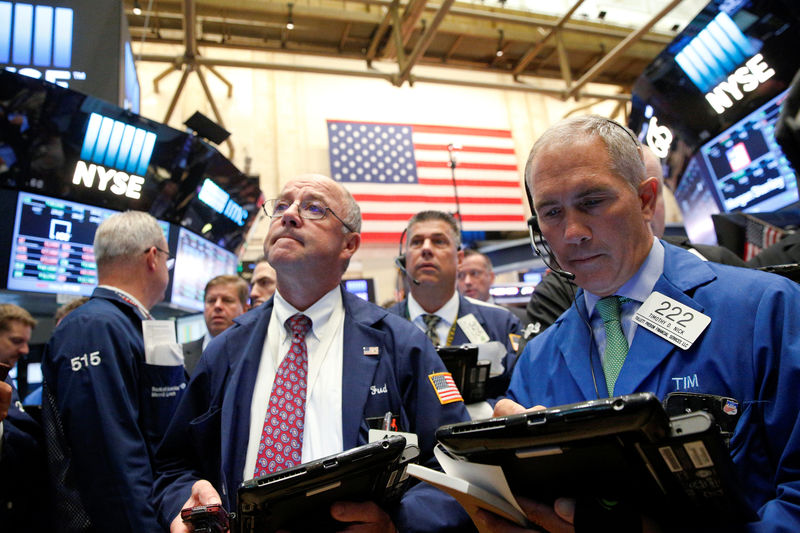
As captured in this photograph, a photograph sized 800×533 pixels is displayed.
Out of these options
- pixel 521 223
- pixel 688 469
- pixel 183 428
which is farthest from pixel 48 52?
pixel 521 223

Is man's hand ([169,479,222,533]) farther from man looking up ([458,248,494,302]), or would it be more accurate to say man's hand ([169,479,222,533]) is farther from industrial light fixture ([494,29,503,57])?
industrial light fixture ([494,29,503,57])

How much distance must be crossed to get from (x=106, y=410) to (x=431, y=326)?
1828 millimetres

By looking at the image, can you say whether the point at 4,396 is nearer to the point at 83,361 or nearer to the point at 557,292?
the point at 83,361

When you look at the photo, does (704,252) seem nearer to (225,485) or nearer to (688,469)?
(688,469)

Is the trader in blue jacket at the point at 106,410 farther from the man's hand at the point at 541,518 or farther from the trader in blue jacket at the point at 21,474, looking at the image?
the man's hand at the point at 541,518

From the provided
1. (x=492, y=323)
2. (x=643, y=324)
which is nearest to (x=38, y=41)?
(x=492, y=323)

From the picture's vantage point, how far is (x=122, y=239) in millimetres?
2623

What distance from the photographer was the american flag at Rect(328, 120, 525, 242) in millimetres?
10094

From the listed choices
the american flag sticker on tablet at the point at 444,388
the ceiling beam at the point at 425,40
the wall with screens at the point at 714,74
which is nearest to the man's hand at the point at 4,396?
the american flag sticker on tablet at the point at 444,388

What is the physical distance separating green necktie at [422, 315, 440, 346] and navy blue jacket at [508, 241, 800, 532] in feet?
6.18

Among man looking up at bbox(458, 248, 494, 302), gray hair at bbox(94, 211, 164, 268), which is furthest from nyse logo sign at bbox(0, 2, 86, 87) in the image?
man looking up at bbox(458, 248, 494, 302)

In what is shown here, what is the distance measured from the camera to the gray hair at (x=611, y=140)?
53.9 inches

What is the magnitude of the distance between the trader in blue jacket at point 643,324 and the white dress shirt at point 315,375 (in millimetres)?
591

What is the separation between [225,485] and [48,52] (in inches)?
207
